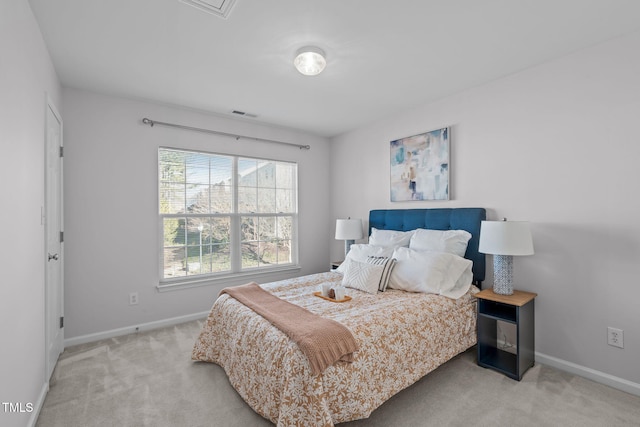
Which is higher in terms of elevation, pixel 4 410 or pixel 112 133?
pixel 112 133

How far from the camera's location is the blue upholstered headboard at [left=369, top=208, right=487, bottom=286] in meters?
2.90

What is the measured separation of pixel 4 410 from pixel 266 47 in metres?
2.56

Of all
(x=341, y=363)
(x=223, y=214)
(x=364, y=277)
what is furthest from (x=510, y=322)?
(x=223, y=214)

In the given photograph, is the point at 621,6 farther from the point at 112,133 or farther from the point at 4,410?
the point at 112,133

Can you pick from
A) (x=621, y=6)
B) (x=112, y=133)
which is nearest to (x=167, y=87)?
(x=112, y=133)

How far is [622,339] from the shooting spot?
2.21 m

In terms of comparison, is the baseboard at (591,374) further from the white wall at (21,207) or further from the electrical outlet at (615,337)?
the white wall at (21,207)

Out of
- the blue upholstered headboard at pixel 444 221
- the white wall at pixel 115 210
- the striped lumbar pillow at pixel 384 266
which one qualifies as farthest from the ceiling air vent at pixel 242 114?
the striped lumbar pillow at pixel 384 266

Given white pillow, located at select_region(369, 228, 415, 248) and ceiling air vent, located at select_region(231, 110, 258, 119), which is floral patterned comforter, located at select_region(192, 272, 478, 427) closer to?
white pillow, located at select_region(369, 228, 415, 248)

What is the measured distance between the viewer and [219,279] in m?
3.84

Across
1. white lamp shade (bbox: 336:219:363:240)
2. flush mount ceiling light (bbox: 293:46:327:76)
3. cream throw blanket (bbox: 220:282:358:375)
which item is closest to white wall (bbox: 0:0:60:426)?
cream throw blanket (bbox: 220:282:358:375)

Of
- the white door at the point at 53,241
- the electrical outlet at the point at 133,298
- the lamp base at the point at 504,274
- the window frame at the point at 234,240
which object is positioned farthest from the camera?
the window frame at the point at 234,240

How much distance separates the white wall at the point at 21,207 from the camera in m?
1.46

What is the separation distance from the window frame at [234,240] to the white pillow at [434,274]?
2.02 meters
